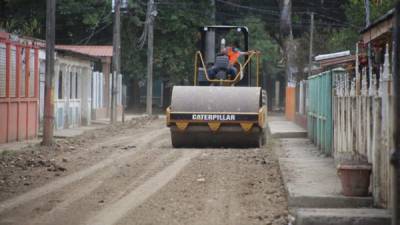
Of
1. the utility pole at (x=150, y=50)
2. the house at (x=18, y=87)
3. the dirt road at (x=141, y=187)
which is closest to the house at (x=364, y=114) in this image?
the dirt road at (x=141, y=187)

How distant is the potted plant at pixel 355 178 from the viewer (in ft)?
37.2

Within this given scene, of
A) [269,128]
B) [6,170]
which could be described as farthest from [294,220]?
[269,128]

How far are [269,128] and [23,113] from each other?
8.95 m

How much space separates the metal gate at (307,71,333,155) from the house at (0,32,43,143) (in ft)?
27.1

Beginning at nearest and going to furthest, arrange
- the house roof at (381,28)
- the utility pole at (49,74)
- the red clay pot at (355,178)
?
the red clay pot at (355,178)
the house roof at (381,28)
the utility pole at (49,74)

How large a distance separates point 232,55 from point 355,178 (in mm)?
14309

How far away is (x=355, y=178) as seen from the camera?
11500mm

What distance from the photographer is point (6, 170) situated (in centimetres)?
1698

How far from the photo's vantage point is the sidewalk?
382 inches

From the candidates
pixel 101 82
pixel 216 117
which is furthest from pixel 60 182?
pixel 101 82

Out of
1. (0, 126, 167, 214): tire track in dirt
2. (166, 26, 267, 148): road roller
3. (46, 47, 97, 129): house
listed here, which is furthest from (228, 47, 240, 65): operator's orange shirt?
(46, 47, 97, 129): house

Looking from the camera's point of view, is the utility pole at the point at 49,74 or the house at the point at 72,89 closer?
the utility pole at the point at 49,74

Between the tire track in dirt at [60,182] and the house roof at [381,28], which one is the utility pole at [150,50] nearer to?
the tire track in dirt at [60,182]

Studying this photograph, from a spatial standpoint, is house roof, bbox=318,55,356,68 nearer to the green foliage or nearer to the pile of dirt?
the pile of dirt
